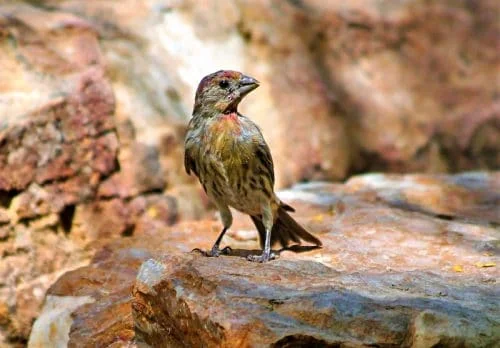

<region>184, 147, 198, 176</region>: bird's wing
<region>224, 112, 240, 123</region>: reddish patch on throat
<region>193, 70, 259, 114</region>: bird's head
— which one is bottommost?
<region>184, 147, 198, 176</region>: bird's wing

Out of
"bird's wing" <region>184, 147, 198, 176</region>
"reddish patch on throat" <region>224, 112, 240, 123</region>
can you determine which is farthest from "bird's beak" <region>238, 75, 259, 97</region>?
"bird's wing" <region>184, 147, 198, 176</region>

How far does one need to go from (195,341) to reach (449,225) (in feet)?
7.26

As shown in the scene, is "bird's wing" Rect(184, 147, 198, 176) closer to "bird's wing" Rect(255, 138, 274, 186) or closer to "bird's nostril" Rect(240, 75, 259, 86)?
"bird's wing" Rect(255, 138, 274, 186)

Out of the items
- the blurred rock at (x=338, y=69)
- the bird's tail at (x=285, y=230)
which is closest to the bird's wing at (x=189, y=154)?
the bird's tail at (x=285, y=230)

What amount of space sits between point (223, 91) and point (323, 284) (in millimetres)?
1471

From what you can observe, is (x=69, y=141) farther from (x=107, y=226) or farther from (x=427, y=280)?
(x=427, y=280)

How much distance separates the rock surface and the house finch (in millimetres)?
322

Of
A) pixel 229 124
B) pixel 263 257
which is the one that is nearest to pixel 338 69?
pixel 229 124

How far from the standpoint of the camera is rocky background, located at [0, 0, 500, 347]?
5.09 metres

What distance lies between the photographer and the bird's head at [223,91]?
478cm

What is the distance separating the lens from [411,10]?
8672 millimetres

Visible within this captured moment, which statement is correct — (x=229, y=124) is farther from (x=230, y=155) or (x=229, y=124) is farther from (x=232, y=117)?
(x=230, y=155)

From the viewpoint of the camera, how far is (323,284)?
374 centimetres

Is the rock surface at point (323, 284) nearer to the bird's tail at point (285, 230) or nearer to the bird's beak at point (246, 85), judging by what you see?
the bird's tail at point (285, 230)
